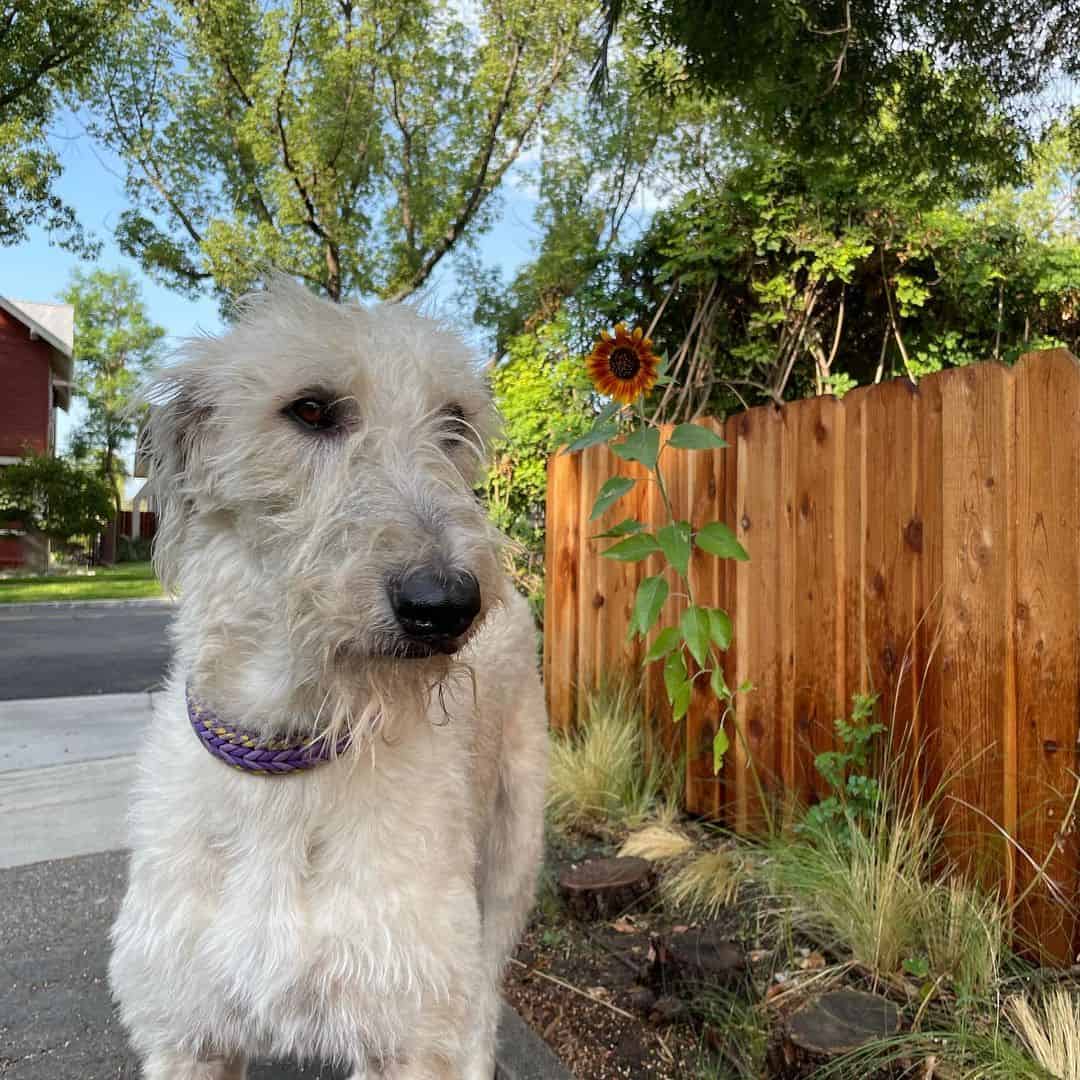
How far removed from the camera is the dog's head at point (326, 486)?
56.0 inches

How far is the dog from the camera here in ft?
5.13

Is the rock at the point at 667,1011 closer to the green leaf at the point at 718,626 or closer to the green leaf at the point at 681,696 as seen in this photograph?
the green leaf at the point at 681,696

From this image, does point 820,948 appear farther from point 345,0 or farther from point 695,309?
point 345,0

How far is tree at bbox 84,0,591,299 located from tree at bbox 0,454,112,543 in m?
9.42

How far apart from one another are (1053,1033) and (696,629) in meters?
1.43

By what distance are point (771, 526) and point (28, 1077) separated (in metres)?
3.45

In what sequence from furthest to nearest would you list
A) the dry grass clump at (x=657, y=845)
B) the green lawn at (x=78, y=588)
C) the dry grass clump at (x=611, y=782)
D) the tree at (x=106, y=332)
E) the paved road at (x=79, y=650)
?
the tree at (x=106, y=332) < the green lawn at (x=78, y=588) < the paved road at (x=79, y=650) < the dry grass clump at (x=611, y=782) < the dry grass clump at (x=657, y=845)

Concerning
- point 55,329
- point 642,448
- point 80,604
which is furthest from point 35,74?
point 55,329

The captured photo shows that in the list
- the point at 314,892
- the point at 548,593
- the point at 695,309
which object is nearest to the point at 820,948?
the point at 314,892

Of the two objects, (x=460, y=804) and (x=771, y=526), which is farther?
(x=771, y=526)

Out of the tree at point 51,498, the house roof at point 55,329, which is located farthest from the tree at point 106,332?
the tree at point 51,498

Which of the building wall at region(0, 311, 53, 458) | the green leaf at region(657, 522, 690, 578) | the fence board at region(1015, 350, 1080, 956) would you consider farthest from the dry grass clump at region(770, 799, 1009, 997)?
the building wall at region(0, 311, 53, 458)

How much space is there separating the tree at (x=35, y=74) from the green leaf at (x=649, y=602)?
709 inches

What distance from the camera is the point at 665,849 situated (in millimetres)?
3887
